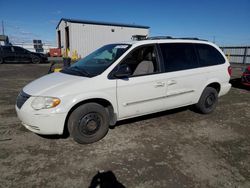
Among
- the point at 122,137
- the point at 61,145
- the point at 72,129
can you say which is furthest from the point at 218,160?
the point at 61,145

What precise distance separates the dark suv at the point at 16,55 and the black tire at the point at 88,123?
1706 cm

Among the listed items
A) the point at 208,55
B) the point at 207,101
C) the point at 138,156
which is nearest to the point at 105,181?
the point at 138,156

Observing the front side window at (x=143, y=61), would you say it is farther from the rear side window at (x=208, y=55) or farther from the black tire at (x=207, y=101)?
the black tire at (x=207, y=101)

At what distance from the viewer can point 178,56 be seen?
3.96 m

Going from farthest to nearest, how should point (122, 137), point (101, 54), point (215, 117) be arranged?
point (215, 117) → point (101, 54) → point (122, 137)

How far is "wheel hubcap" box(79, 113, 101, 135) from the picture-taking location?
3.07 m

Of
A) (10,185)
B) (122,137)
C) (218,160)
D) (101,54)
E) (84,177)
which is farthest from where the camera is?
(101,54)

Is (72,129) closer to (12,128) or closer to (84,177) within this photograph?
(84,177)

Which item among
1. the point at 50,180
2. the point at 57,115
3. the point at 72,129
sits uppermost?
the point at 57,115

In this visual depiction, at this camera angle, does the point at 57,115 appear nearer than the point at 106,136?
Yes

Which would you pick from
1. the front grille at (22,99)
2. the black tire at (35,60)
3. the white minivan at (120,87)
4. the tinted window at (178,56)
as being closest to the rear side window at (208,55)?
the white minivan at (120,87)

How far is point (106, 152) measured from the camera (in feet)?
9.74

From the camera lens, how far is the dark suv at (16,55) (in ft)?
53.6

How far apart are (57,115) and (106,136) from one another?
1070mm
